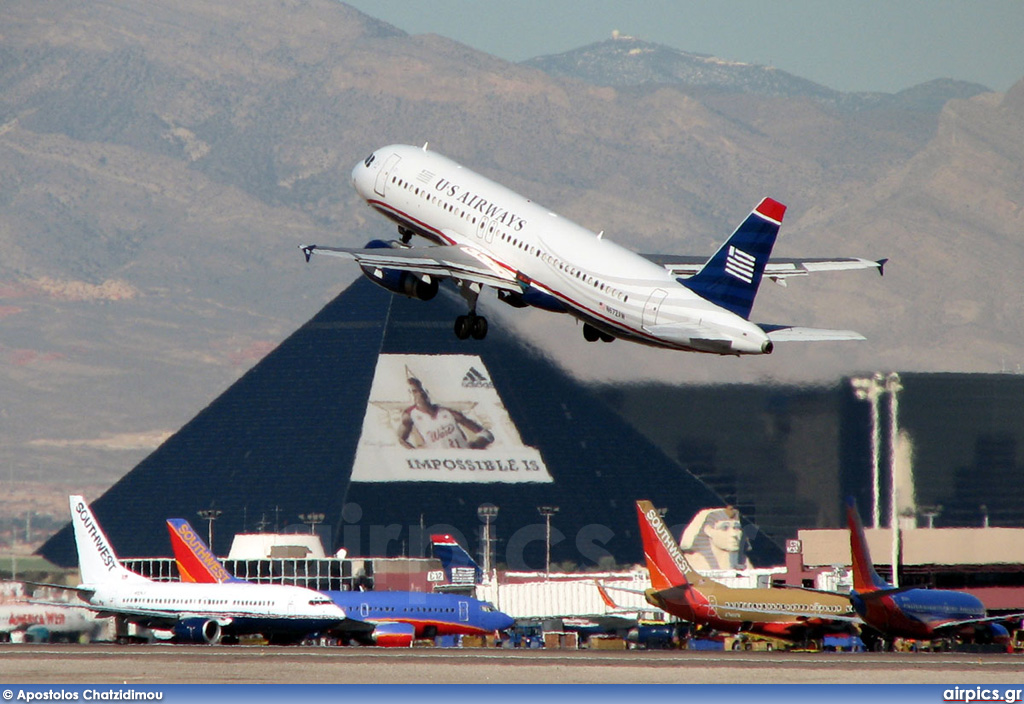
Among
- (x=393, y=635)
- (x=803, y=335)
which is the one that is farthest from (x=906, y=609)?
(x=803, y=335)

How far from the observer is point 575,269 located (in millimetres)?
84625

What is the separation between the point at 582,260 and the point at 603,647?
44.6 m

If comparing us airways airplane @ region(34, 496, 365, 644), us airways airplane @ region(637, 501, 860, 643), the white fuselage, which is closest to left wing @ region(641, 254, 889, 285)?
the white fuselage

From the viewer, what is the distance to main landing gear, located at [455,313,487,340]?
84000mm

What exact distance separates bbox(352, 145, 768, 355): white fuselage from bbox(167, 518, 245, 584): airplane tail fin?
4483 cm

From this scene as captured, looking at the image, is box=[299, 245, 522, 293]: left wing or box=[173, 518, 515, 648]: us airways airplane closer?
box=[299, 245, 522, 293]: left wing

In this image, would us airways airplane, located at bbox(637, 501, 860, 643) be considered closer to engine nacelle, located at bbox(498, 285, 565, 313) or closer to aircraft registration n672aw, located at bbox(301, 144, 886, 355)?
aircraft registration n672aw, located at bbox(301, 144, 886, 355)

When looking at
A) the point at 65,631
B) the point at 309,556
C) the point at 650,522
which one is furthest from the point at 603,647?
the point at 309,556

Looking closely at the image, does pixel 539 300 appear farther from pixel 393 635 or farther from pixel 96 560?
pixel 96 560

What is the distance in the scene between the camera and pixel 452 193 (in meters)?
92.8

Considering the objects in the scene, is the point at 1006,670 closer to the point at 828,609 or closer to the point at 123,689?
the point at 828,609

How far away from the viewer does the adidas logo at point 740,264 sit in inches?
3223

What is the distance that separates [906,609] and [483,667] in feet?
84.8

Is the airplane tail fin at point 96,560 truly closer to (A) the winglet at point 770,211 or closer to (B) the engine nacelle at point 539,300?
(B) the engine nacelle at point 539,300
